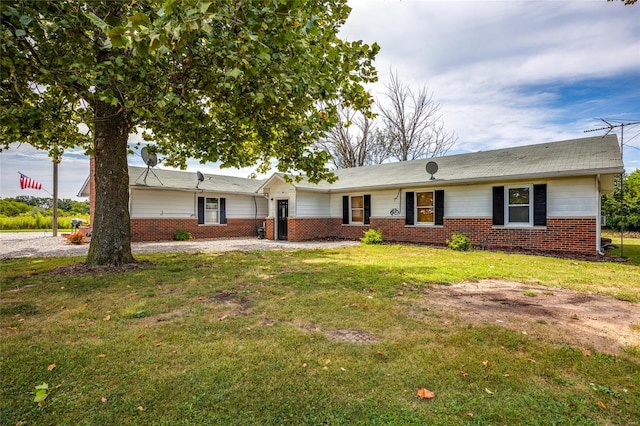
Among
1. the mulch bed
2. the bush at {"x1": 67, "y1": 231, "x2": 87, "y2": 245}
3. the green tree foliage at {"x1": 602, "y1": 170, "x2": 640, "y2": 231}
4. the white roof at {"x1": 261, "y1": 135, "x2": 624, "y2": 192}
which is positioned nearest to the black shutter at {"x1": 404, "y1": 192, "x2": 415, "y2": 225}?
the white roof at {"x1": 261, "y1": 135, "x2": 624, "y2": 192}

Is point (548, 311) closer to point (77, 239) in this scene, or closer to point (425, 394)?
point (425, 394)

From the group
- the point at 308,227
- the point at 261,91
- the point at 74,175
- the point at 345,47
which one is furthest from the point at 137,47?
the point at 74,175

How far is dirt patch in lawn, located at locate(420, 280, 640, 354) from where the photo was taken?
3715 mm

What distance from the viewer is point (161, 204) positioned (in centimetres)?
1659

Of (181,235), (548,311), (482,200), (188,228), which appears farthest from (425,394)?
(188,228)

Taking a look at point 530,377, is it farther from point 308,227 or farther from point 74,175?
point 74,175

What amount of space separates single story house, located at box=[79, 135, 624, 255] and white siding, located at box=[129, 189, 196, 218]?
1.9 inches

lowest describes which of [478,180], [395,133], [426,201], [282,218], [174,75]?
[282,218]

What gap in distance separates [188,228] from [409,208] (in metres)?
11.9

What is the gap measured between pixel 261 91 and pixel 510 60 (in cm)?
1016

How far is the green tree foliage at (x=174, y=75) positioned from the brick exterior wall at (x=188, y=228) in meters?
6.88

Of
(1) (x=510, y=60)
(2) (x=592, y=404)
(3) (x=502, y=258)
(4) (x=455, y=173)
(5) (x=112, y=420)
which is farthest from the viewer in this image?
(4) (x=455, y=173)

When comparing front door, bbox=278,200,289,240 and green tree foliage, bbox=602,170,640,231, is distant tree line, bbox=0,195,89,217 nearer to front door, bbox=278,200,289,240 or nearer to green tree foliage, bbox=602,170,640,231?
front door, bbox=278,200,289,240

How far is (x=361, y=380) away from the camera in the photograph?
2738 mm
